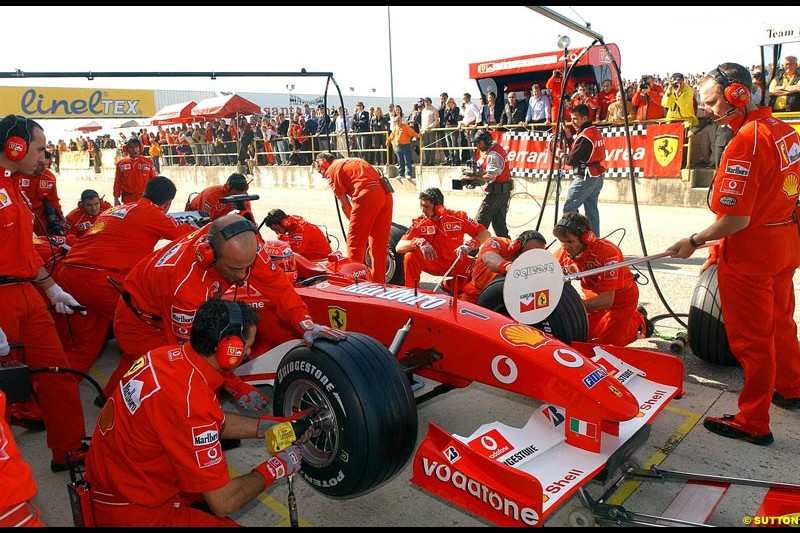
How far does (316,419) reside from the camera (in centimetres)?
312

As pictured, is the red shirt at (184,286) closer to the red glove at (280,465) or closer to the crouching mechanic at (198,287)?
the crouching mechanic at (198,287)

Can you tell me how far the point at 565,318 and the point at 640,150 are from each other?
1003 cm

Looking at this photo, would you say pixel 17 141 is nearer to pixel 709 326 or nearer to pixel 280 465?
pixel 280 465

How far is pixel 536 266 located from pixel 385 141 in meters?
16.7

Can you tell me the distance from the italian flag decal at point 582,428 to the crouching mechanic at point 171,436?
4.98 feet

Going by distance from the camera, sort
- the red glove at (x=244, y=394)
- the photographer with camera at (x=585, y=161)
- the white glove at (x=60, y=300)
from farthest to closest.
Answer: the photographer with camera at (x=585, y=161) → the white glove at (x=60, y=300) → the red glove at (x=244, y=394)

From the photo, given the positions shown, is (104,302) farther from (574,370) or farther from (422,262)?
(574,370)

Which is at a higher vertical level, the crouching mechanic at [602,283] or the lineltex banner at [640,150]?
the lineltex banner at [640,150]

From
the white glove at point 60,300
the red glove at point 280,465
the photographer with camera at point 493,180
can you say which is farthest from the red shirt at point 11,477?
the photographer with camera at point 493,180

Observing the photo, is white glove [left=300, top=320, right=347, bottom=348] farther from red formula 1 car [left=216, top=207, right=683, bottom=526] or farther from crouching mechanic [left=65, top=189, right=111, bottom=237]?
crouching mechanic [left=65, top=189, right=111, bottom=237]

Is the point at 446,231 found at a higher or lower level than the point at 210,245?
lower

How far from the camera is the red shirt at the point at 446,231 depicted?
6332 mm

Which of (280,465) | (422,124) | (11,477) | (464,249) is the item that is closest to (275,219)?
(464,249)

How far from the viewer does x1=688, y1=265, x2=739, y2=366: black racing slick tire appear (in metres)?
4.68
